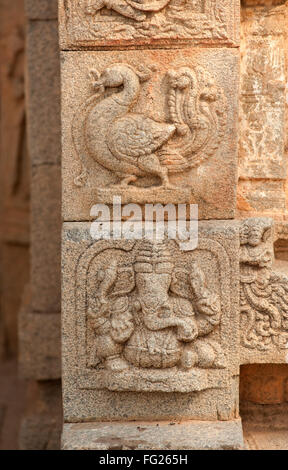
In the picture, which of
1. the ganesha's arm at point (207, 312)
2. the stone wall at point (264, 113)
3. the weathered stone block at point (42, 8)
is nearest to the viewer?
the ganesha's arm at point (207, 312)

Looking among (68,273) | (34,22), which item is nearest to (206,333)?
(68,273)

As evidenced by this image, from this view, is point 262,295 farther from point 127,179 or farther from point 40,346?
point 40,346

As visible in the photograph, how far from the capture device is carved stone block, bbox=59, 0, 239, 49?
9.85 feet

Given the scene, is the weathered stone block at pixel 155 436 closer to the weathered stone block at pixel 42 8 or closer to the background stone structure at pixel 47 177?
the background stone structure at pixel 47 177

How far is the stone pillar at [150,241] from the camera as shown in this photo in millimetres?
3023

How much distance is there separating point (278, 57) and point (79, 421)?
2.05 meters

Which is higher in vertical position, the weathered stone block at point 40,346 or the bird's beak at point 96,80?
the bird's beak at point 96,80

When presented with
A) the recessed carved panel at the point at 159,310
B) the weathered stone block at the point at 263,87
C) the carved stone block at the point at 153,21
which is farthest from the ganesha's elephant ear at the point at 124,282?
the carved stone block at the point at 153,21

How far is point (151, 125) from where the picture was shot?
3.04 m

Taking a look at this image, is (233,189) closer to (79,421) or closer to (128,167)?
(128,167)

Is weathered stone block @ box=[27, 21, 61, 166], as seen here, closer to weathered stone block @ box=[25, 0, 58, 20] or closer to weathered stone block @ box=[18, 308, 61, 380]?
weathered stone block @ box=[25, 0, 58, 20]

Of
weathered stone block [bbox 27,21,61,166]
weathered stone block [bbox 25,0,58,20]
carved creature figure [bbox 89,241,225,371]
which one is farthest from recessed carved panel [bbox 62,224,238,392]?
weathered stone block [bbox 25,0,58,20]

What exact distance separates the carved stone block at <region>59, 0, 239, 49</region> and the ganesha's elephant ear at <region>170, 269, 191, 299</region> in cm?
108

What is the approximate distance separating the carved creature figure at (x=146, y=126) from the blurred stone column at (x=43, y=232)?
3.68 feet
